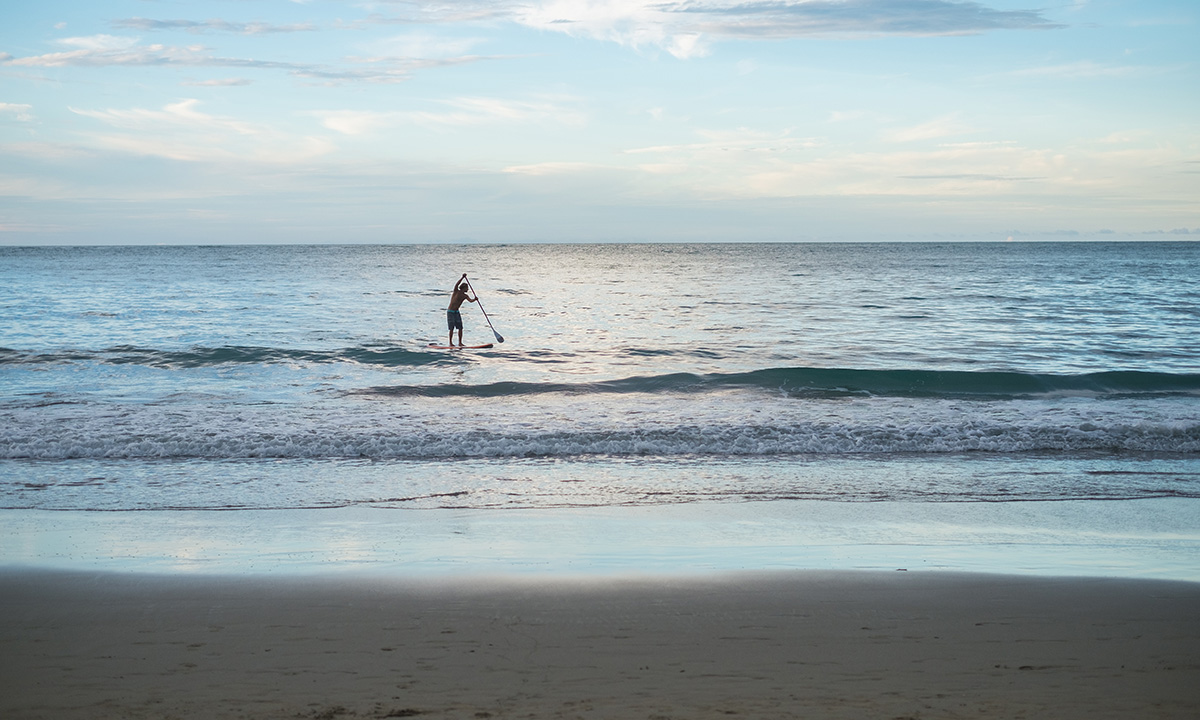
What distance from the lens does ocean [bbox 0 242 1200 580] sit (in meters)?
7.07

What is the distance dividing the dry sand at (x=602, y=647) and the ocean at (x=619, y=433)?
701 millimetres

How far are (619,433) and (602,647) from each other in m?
6.93

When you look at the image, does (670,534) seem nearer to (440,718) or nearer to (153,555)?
(440,718)

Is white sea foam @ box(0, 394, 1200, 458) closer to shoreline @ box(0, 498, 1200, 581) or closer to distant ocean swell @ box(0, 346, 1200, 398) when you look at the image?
distant ocean swell @ box(0, 346, 1200, 398)

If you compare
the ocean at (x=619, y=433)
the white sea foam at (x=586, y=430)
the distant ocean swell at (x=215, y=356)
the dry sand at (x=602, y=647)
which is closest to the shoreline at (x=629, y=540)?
the ocean at (x=619, y=433)

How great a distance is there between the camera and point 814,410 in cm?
1354

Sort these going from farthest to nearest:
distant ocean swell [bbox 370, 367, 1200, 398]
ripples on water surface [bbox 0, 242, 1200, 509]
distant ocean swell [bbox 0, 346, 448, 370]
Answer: distant ocean swell [bbox 0, 346, 448, 370], distant ocean swell [bbox 370, 367, 1200, 398], ripples on water surface [bbox 0, 242, 1200, 509]

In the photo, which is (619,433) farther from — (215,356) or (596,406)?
(215,356)

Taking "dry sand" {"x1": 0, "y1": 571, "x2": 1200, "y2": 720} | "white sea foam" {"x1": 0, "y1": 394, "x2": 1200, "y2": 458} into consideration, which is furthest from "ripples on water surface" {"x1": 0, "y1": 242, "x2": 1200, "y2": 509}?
"dry sand" {"x1": 0, "y1": 571, "x2": 1200, "y2": 720}

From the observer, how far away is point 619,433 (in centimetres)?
1140

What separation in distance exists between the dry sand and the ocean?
27.6 inches

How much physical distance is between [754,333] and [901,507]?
677 inches

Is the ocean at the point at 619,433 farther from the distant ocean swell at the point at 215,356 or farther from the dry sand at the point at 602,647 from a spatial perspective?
the dry sand at the point at 602,647

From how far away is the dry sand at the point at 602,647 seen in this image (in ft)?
12.6
